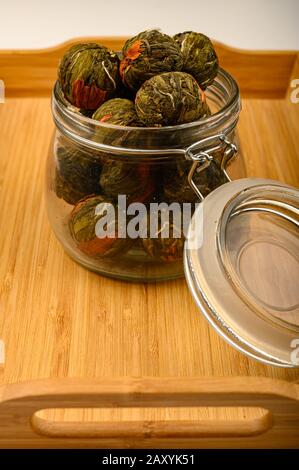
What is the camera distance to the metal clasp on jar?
0.45 m

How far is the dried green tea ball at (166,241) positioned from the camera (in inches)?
18.5

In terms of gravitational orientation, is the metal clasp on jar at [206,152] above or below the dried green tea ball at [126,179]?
above

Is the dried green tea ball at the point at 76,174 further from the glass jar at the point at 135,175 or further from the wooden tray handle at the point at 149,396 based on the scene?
the wooden tray handle at the point at 149,396

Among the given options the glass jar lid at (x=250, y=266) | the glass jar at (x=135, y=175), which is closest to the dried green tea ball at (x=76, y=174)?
the glass jar at (x=135, y=175)

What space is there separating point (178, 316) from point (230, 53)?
1.43 feet

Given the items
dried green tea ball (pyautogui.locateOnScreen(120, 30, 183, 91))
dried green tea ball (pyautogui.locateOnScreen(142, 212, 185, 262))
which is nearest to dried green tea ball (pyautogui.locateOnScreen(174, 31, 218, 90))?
dried green tea ball (pyautogui.locateOnScreen(120, 30, 183, 91))

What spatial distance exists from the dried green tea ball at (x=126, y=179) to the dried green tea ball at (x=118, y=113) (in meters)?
0.04

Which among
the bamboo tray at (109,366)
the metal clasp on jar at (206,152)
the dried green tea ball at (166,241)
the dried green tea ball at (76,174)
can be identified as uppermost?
the metal clasp on jar at (206,152)

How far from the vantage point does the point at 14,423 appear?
431mm

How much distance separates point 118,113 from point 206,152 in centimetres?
8

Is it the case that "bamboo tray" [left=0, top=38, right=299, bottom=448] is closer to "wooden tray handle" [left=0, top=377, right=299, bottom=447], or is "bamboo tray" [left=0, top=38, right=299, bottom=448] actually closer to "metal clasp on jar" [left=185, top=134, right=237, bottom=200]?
"wooden tray handle" [left=0, top=377, right=299, bottom=447]

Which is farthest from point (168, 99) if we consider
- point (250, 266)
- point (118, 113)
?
point (250, 266)

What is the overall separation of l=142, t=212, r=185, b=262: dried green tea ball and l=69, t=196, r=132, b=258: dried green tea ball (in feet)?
0.07
